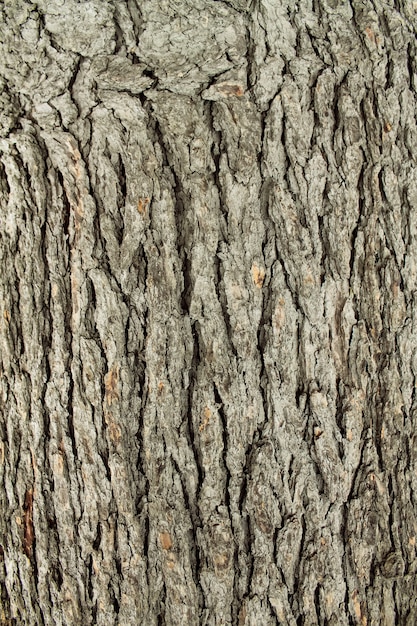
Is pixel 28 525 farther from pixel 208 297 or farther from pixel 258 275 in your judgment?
pixel 258 275

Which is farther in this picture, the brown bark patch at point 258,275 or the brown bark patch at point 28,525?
the brown bark patch at point 28,525

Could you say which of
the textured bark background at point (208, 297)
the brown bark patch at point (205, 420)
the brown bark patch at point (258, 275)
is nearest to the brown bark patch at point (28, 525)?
the textured bark background at point (208, 297)

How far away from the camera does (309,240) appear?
1.66 metres

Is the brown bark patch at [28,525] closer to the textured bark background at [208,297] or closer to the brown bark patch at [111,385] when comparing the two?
the textured bark background at [208,297]

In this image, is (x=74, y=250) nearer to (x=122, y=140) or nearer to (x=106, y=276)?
(x=106, y=276)

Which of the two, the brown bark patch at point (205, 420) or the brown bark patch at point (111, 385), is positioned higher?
the brown bark patch at point (111, 385)

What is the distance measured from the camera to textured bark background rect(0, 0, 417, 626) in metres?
1.62

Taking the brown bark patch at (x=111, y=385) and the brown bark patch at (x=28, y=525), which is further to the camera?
the brown bark patch at (x=28, y=525)

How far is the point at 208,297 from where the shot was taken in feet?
5.37

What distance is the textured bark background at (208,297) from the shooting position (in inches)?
63.7

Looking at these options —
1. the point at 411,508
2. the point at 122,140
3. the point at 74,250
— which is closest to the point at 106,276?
the point at 74,250

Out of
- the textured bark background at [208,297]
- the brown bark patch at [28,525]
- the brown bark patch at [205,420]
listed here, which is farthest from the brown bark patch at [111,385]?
the brown bark patch at [28,525]

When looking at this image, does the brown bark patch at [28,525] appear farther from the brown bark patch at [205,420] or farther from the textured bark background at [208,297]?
the brown bark patch at [205,420]

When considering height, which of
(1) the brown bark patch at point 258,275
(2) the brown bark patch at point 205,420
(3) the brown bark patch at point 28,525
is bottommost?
(3) the brown bark patch at point 28,525
